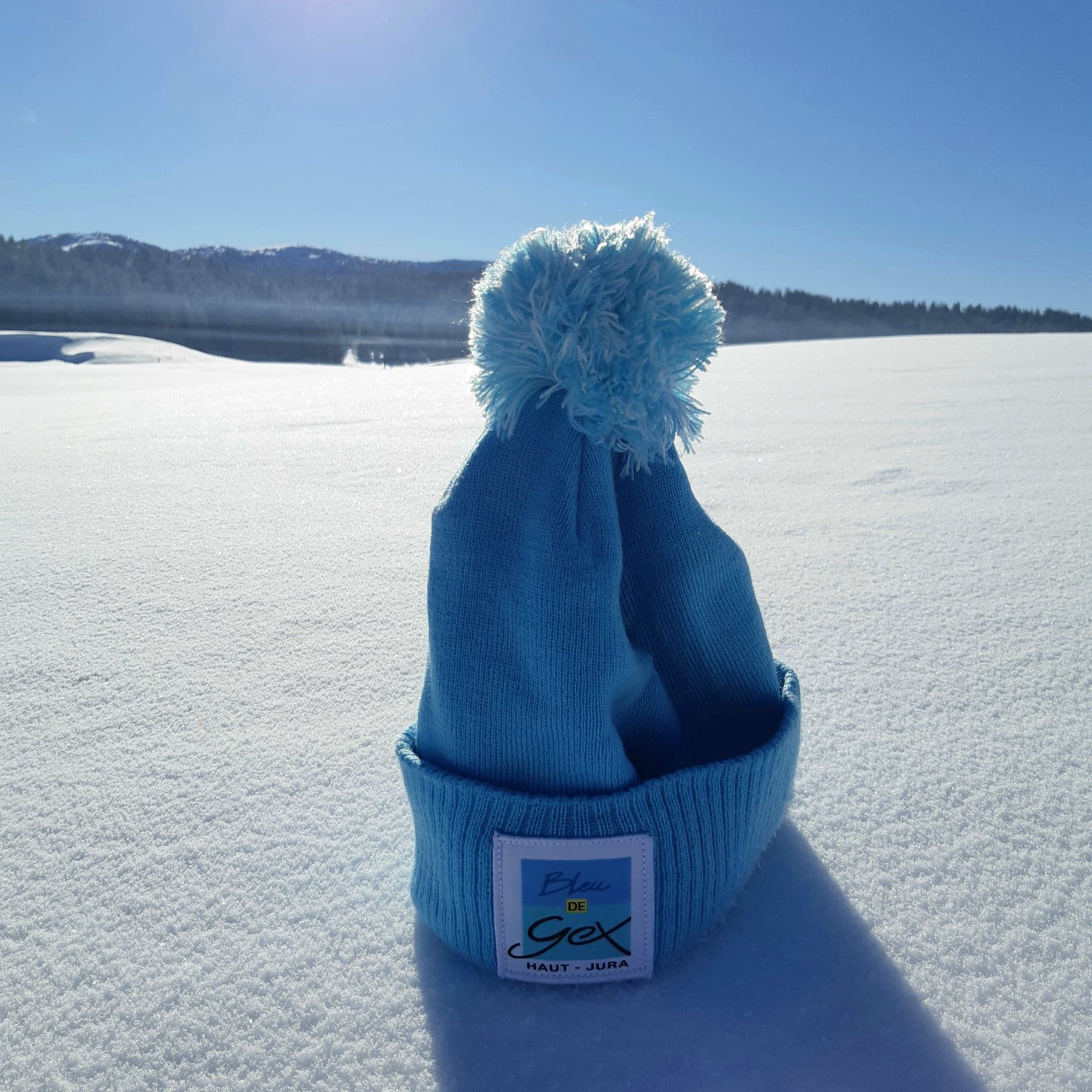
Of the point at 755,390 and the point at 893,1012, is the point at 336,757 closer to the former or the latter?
the point at 893,1012

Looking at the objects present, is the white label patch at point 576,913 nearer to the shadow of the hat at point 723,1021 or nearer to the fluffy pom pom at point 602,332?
Answer: the shadow of the hat at point 723,1021

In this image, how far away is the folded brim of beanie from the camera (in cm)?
51

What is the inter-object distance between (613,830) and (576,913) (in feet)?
0.21

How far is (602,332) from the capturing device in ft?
1.65

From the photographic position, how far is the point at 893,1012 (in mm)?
489

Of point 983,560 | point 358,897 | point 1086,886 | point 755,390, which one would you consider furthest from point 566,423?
point 755,390

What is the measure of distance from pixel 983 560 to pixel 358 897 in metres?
1.05

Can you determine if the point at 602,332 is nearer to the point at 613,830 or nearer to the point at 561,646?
the point at 561,646

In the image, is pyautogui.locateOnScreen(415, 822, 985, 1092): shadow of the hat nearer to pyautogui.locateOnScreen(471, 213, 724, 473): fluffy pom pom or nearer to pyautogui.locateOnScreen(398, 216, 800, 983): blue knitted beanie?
pyautogui.locateOnScreen(398, 216, 800, 983): blue knitted beanie

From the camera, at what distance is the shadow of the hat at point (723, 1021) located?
1.49ft

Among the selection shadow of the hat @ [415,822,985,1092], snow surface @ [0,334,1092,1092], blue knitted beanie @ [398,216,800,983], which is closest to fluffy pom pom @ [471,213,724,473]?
blue knitted beanie @ [398,216,800,983]

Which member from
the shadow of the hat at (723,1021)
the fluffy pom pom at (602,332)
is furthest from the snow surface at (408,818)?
the fluffy pom pom at (602,332)

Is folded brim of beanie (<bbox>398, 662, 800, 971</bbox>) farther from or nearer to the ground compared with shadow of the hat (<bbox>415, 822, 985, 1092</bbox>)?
farther from the ground

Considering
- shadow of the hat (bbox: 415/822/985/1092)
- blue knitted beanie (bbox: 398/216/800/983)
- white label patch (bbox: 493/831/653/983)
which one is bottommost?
shadow of the hat (bbox: 415/822/985/1092)
